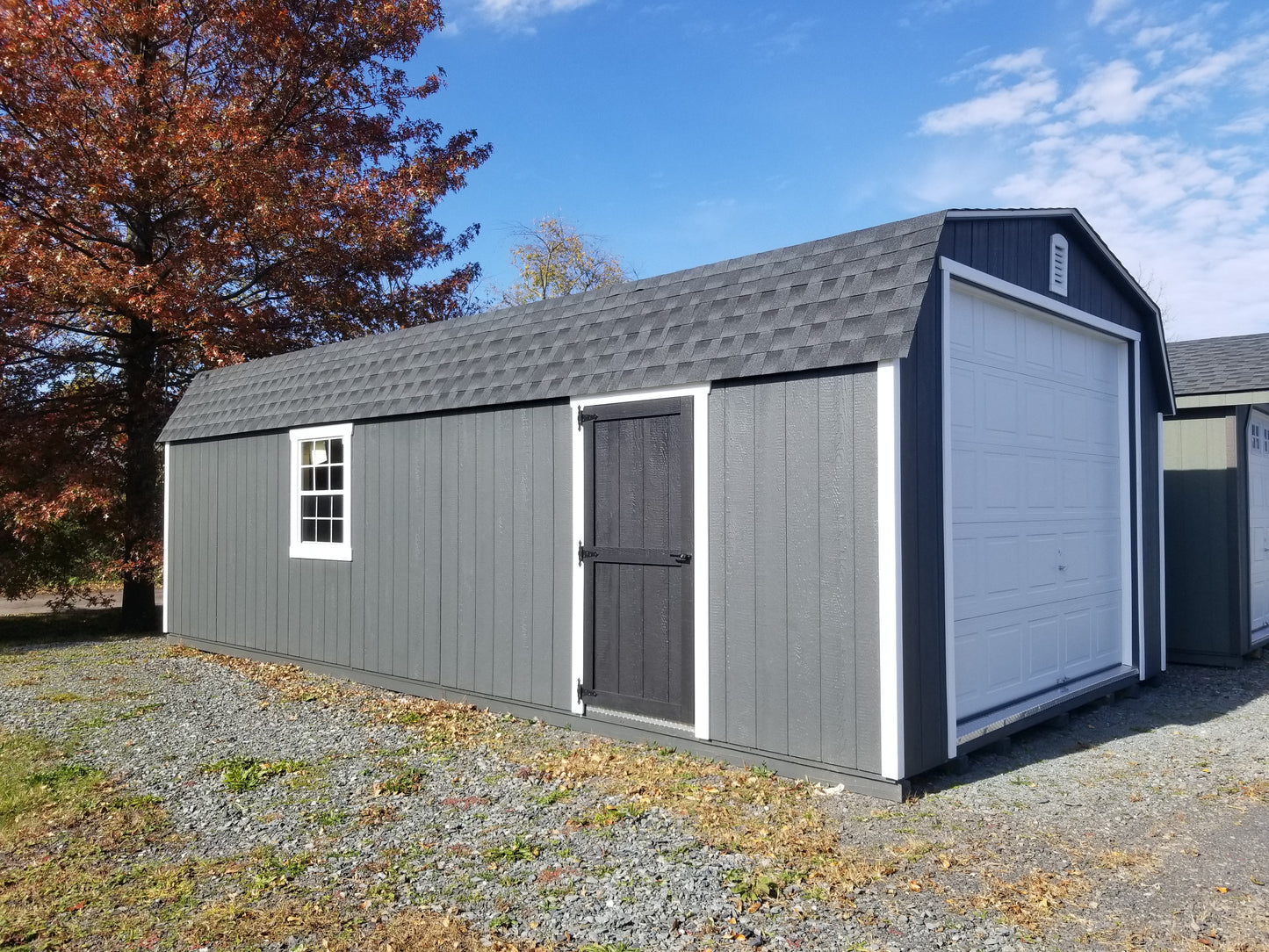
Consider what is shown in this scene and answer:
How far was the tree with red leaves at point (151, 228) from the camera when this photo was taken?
1134cm

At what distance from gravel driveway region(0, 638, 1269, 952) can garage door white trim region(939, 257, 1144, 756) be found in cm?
47

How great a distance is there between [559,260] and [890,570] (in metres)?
20.5

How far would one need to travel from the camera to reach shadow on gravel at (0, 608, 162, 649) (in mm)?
11508

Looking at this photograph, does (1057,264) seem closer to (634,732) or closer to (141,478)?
(634,732)

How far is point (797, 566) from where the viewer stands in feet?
15.7

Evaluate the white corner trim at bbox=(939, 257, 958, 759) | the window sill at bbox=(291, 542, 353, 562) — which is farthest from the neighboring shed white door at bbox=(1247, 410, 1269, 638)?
the window sill at bbox=(291, 542, 353, 562)

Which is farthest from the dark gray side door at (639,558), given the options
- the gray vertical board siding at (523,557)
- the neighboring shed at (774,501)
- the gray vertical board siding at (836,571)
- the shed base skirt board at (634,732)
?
the gray vertical board siding at (836,571)

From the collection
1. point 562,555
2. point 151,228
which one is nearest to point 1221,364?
point 562,555

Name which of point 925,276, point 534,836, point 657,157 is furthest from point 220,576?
point 657,157

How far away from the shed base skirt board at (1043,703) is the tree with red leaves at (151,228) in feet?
34.5

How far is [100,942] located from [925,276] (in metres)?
4.29

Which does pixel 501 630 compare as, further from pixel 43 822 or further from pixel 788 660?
pixel 43 822

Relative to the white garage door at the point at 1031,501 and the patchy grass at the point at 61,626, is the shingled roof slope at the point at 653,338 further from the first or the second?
the patchy grass at the point at 61,626

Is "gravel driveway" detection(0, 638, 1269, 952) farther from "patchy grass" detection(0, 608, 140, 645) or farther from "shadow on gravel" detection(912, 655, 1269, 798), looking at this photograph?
"patchy grass" detection(0, 608, 140, 645)
